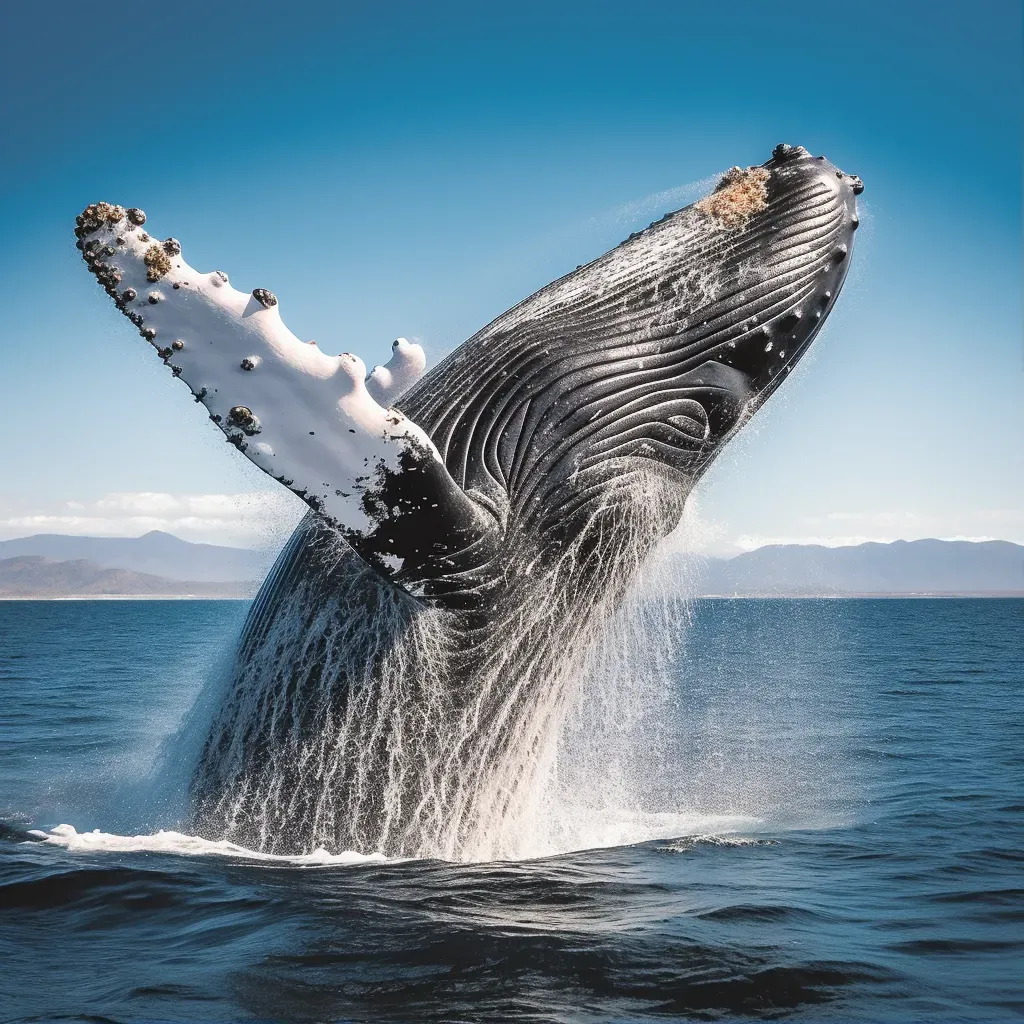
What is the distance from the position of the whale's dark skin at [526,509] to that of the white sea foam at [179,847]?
0.07 metres

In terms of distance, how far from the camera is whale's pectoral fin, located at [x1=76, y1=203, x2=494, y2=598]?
4160 millimetres

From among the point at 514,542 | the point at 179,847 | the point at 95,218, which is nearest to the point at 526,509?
the point at 514,542

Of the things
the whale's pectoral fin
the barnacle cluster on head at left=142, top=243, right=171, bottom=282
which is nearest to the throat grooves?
the whale's pectoral fin

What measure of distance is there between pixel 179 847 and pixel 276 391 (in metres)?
2.93

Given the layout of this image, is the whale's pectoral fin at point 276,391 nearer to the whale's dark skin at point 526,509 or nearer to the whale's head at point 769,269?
the whale's dark skin at point 526,509

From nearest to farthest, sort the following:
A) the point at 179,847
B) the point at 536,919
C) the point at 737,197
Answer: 1. the point at 536,919
2. the point at 737,197
3. the point at 179,847

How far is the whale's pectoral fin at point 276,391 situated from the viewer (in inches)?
164

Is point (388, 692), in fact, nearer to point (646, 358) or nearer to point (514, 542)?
point (514, 542)

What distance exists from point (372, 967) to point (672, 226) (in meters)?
3.91

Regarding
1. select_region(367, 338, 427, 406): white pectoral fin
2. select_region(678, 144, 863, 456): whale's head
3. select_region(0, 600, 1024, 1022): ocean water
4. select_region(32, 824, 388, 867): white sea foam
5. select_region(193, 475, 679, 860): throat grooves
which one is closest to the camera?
select_region(0, 600, 1024, 1022): ocean water

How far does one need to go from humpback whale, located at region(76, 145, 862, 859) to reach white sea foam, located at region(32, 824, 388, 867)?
69 mm

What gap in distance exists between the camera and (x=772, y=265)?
5.52 meters

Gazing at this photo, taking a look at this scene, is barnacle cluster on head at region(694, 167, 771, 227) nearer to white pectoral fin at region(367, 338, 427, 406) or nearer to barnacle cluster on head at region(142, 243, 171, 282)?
white pectoral fin at region(367, 338, 427, 406)

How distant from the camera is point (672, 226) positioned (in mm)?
5812
